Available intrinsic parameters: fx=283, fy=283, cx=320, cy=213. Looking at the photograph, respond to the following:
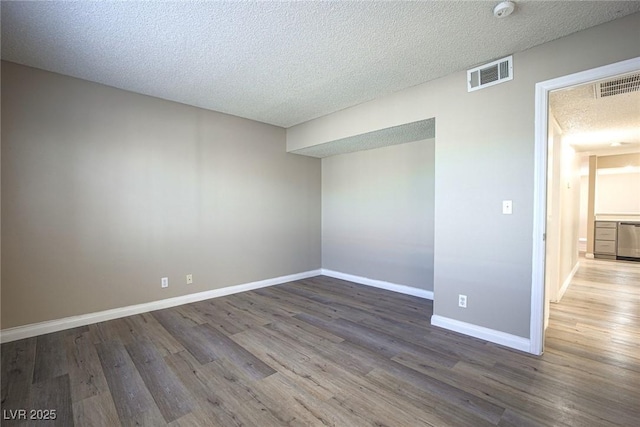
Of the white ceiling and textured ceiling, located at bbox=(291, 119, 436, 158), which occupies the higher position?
the white ceiling

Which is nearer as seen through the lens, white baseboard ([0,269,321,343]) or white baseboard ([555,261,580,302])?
white baseboard ([0,269,321,343])

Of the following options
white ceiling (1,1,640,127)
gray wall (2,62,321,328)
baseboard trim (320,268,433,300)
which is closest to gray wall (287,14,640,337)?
white ceiling (1,1,640,127)

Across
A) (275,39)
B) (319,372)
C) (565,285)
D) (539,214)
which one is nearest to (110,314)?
(319,372)

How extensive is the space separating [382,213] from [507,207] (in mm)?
2084

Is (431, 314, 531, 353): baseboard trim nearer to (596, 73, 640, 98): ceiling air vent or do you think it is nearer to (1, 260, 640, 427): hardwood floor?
(1, 260, 640, 427): hardwood floor

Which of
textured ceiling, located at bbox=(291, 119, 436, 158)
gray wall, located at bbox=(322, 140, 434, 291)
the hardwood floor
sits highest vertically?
textured ceiling, located at bbox=(291, 119, 436, 158)

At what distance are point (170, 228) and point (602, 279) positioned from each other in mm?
6926

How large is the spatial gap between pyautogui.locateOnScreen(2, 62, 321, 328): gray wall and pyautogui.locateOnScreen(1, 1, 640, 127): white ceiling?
0.40 metres

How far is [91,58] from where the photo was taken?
102 inches

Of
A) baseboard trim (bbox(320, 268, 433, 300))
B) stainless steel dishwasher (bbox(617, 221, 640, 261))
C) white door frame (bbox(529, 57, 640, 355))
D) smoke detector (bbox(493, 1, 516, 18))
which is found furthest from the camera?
stainless steel dishwasher (bbox(617, 221, 640, 261))

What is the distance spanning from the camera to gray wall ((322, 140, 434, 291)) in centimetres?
402

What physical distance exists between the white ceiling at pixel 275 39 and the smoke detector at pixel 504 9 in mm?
40

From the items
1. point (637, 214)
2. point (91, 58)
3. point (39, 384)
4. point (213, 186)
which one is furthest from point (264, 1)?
point (637, 214)

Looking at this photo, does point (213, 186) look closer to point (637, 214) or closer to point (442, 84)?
point (442, 84)
